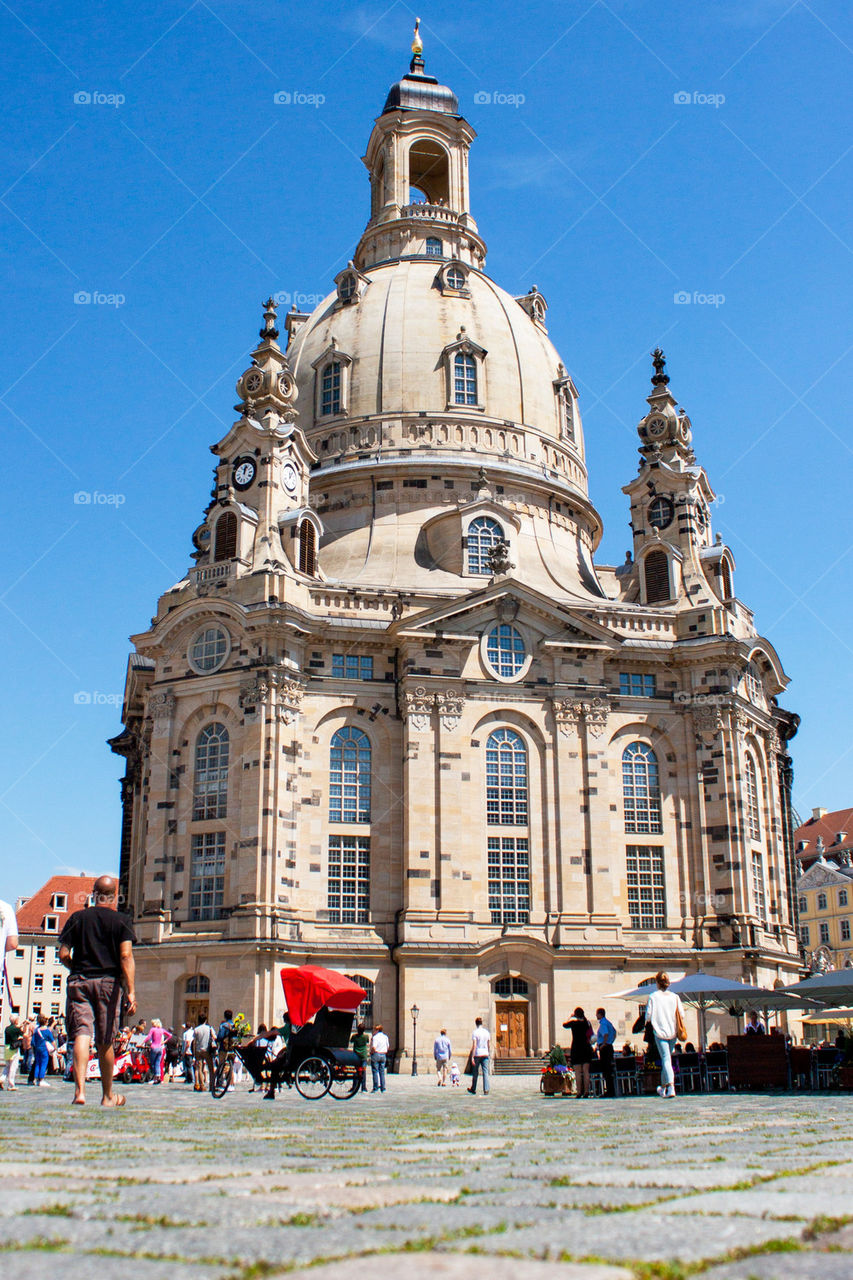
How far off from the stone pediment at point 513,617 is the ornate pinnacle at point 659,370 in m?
17.1

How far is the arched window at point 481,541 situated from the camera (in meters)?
54.8

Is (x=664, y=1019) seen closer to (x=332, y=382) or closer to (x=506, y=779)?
(x=506, y=779)

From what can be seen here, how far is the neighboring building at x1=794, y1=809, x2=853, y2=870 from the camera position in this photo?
317 ft

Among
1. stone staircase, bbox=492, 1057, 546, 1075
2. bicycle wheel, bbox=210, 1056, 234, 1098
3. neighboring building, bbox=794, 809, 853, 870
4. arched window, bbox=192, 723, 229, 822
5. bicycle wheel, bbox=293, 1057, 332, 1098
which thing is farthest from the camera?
neighboring building, bbox=794, 809, 853, 870

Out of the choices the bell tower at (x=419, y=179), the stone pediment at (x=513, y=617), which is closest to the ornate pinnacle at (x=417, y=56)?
the bell tower at (x=419, y=179)

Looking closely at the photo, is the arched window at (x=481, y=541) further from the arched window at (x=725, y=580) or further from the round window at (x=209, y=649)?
the round window at (x=209, y=649)

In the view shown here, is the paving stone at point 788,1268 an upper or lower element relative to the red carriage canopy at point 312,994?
lower

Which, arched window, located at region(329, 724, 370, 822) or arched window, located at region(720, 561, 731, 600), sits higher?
arched window, located at region(720, 561, 731, 600)

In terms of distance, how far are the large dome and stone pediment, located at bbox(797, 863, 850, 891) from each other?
1704 inches

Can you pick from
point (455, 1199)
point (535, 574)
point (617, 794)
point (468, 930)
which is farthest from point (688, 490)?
point (455, 1199)

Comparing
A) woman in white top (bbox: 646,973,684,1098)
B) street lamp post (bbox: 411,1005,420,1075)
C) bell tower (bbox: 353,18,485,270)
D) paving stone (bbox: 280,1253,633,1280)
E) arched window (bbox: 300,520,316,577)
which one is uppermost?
bell tower (bbox: 353,18,485,270)

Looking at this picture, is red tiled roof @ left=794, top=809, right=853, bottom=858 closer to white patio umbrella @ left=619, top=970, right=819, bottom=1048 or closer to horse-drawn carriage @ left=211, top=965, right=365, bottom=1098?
white patio umbrella @ left=619, top=970, right=819, bottom=1048

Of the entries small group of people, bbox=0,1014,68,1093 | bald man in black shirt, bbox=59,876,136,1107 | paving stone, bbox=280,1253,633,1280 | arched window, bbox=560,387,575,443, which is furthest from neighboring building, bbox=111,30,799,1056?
paving stone, bbox=280,1253,633,1280

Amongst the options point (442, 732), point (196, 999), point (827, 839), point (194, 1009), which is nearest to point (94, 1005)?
point (196, 999)
